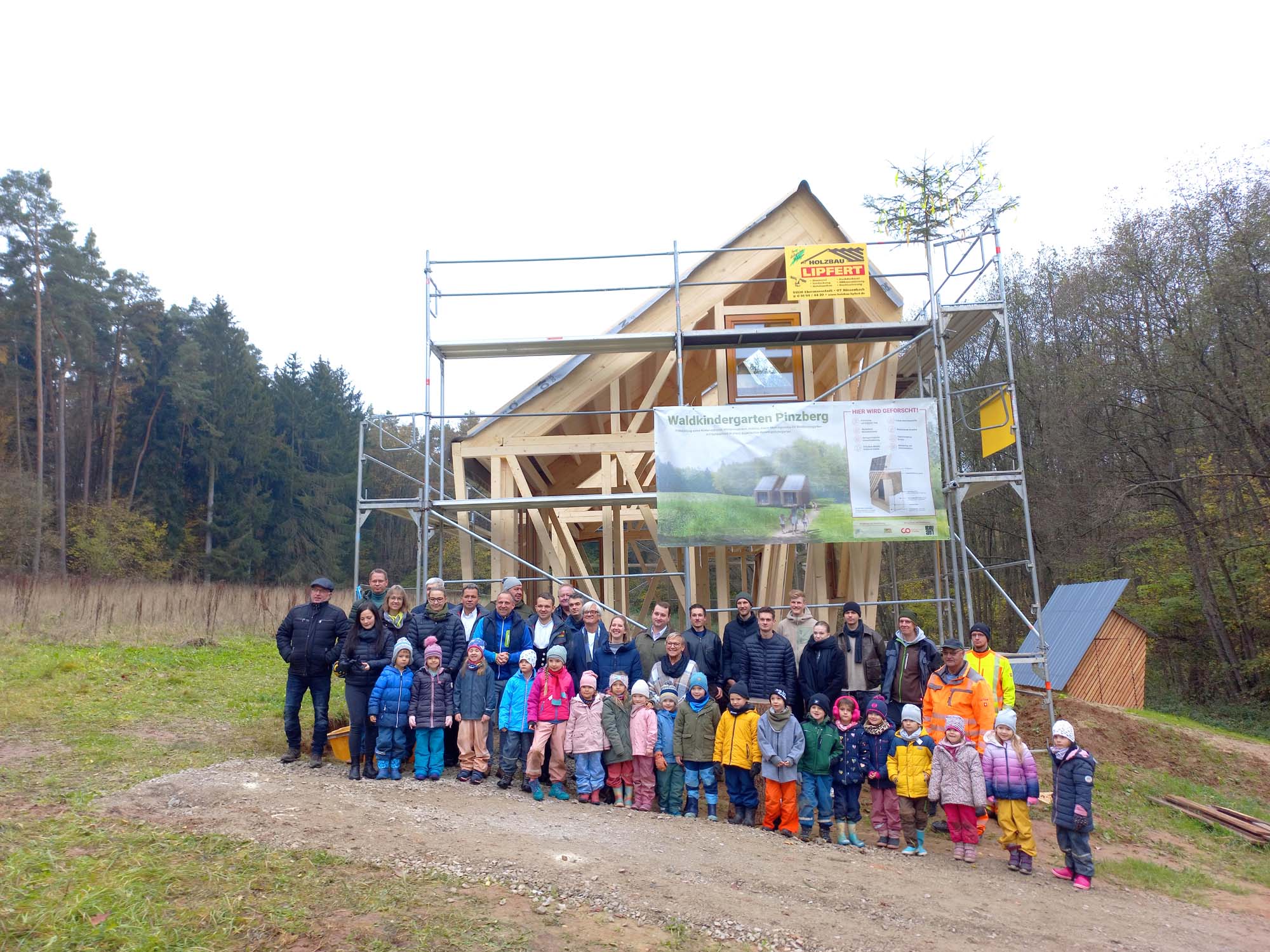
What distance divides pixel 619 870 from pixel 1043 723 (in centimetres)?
964

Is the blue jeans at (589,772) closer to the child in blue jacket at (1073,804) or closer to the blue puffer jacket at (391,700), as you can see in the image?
the blue puffer jacket at (391,700)

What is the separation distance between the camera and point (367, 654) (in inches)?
282

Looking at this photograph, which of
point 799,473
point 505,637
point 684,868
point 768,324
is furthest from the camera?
point 768,324

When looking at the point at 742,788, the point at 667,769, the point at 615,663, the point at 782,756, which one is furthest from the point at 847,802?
the point at 615,663

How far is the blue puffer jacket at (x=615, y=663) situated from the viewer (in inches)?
288

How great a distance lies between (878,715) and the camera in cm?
656

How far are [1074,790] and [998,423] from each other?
499 cm

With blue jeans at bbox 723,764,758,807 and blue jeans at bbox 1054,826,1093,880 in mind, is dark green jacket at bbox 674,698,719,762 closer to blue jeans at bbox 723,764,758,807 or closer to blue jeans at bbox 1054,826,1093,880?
blue jeans at bbox 723,764,758,807

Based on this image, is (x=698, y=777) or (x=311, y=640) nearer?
(x=698, y=777)

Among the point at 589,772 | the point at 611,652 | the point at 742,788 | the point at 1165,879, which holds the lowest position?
the point at 1165,879

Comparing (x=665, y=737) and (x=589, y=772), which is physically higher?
(x=665, y=737)

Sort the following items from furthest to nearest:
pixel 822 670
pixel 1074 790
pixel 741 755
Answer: pixel 822 670
pixel 741 755
pixel 1074 790

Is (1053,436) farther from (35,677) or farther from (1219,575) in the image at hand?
(35,677)

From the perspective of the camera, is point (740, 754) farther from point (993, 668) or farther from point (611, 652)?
point (993, 668)
